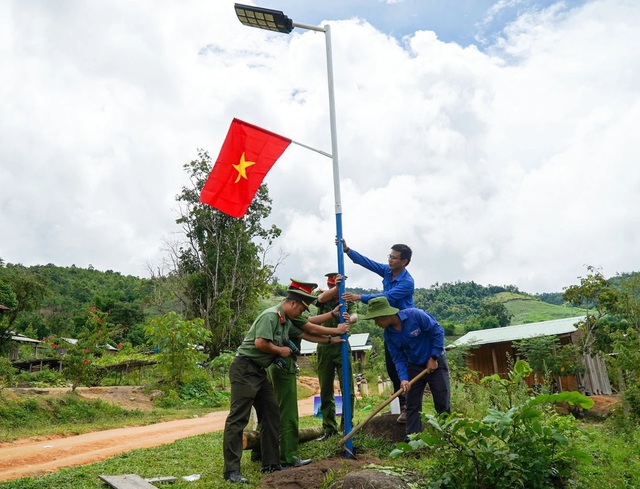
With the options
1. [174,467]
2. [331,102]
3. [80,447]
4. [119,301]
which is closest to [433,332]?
[331,102]

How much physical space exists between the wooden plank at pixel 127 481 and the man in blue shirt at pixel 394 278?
272 centimetres

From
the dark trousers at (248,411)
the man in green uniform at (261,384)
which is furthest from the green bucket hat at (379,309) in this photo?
the dark trousers at (248,411)

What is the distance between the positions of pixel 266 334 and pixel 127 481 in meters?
1.91

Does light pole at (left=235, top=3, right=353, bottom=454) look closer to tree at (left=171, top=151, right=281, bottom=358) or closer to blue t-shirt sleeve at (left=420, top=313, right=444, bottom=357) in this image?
blue t-shirt sleeve at (left=420, top=313, right=444, bottom=357)

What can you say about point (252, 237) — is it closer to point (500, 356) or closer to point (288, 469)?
point (500, 356)

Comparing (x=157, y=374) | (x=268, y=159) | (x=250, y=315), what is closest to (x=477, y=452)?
(x=268, y=159)

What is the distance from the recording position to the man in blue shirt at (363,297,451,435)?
214 inches

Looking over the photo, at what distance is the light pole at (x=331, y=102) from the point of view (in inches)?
221

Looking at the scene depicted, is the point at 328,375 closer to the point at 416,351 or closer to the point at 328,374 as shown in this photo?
the point at 328,374

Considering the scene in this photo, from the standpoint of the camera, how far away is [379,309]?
18.0 ft

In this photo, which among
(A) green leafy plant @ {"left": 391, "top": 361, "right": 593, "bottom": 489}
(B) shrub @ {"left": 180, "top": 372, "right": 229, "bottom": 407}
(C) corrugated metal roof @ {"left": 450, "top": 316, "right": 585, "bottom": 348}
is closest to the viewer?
(A) green leafy plant @ {"left": 391, "top": 361, "right": 593, "bottom": 489}

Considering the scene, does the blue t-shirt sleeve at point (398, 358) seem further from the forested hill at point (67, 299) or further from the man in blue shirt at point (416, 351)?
the forested hill at point (67, 299)


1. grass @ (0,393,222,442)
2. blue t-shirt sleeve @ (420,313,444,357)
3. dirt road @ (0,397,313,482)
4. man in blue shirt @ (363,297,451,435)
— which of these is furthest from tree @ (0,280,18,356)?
blue t-shirt sleeve @ (420,313,444,357)

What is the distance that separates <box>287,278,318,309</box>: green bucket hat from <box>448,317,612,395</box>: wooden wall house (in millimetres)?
12794
